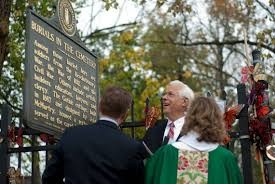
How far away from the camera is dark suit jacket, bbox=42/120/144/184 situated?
15.0 feet

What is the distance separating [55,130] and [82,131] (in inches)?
72.8

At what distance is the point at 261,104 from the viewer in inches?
250

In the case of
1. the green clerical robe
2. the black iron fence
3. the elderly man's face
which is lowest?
the green clerical robe

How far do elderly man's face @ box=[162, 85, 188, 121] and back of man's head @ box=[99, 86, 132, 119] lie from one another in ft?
5.66

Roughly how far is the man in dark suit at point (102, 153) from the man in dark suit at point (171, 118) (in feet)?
4.65

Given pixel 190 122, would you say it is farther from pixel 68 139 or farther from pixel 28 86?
pixel 28 86

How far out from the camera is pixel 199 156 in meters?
4.71

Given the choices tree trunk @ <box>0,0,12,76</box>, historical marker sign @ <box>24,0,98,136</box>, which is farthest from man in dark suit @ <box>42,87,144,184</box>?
tree trunk @ <box>0,0,12,76</box>

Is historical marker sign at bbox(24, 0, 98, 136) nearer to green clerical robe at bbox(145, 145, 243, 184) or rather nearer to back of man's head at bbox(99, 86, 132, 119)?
back of man's head at bbox(99, 86, 132, 119)

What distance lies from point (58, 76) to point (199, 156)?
2.57 metres

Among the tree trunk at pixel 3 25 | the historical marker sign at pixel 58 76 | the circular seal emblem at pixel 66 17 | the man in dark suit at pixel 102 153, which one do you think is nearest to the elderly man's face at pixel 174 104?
the historical marker sign at pixel 58 76

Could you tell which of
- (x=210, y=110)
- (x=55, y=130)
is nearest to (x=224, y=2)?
(x=55, y=130)

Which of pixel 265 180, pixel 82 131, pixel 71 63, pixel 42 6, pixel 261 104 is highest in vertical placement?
pixel 42 6

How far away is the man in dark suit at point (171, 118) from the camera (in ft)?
20.3
